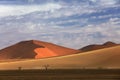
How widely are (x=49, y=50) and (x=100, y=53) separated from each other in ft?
134

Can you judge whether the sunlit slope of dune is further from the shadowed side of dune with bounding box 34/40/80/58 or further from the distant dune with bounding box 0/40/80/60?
the distant dune with bounding box 0/40/80/60

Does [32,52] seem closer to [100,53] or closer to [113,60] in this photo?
[100,53]

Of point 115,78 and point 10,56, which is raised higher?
point 115,78

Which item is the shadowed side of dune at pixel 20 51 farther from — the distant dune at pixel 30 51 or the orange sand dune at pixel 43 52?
the orange sand dune at pixel 43 52

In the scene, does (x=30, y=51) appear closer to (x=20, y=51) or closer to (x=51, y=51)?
(x=20, y=51)

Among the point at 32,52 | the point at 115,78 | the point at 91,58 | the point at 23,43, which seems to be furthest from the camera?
the point at 23,43

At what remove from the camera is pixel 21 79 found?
104 feet

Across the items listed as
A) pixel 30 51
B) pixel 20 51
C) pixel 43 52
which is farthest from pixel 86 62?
pixel 20 51

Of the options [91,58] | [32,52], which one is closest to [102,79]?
[91,58]

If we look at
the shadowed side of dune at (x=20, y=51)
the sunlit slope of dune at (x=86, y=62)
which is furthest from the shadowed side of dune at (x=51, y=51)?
the sunlit slope of dune at (x=86, y=62)

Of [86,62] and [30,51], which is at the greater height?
[86,62]

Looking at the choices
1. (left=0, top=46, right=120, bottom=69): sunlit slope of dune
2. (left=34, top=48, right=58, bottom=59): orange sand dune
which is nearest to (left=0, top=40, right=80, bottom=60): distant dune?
(left=34, top=48, right=58, bottom=59): orange sand dune

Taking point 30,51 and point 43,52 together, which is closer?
point 43,52

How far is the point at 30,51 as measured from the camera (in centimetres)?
10206
